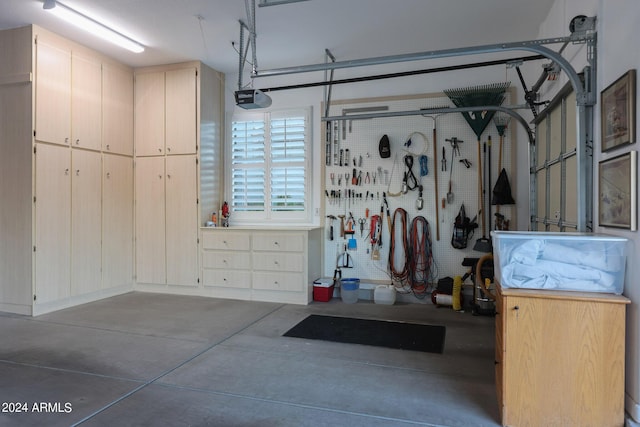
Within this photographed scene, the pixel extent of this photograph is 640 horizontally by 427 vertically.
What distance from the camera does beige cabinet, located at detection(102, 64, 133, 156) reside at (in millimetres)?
5590

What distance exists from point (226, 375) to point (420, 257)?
3276 mm

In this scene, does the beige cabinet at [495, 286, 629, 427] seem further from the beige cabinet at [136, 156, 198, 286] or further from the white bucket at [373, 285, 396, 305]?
the beige cabinet at [136, 156, 198, 286]

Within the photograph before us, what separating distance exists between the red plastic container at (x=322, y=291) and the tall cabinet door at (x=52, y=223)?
3203 millimetres

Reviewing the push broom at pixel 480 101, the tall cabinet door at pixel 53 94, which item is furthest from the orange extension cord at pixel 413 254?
the tall cabinet door at pixel 53 94

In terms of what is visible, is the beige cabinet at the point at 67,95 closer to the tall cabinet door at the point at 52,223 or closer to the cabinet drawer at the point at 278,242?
the tall cabinet door at the point at 52,223

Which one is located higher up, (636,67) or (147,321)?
(636,67)

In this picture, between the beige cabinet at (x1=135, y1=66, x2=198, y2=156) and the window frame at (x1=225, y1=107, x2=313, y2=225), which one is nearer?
the beige cabinet at (x1=135, y1=66, x2=198, y2=156)

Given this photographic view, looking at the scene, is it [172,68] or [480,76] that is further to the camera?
[172,68]

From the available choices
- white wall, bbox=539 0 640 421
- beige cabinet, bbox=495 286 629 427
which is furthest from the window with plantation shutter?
beige cabinet, bbox=495 286 629 427

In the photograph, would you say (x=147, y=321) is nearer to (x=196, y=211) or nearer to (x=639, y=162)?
(x=196, y=211)

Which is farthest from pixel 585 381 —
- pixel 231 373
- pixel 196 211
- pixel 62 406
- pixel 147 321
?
pixel 196 211

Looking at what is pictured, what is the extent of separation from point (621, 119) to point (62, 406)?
3.94 metres

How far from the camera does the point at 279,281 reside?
17.6 feet

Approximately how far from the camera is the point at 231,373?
119 inches
